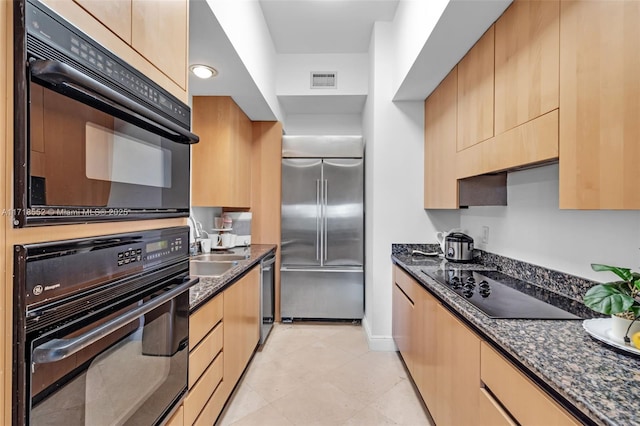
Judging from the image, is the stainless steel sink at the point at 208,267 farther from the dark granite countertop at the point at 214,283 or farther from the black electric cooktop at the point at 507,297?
the black electric cooktop at the point at 507,297

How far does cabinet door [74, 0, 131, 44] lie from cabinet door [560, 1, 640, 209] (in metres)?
1.52

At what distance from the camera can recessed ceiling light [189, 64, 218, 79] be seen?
7.29ft

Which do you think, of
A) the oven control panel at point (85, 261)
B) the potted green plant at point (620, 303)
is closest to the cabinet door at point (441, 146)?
the potted green plant at point (620, 303)

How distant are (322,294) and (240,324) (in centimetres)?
144

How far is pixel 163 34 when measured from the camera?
1146mm

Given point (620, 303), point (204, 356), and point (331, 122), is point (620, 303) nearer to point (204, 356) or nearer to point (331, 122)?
point (204, 356)

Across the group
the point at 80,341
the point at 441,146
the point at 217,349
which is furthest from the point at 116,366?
the point at 441,146

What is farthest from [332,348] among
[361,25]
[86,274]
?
[361,25]

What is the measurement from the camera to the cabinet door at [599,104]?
3.22 ft

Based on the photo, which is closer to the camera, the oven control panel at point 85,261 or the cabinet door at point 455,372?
the oven control panel at point 85,261

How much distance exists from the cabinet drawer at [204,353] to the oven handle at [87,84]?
1019 millimetres

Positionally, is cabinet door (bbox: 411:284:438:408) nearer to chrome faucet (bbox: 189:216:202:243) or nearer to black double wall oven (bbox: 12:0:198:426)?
black double wall oven (bbox: 12:0:198:426)

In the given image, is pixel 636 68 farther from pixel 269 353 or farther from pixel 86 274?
pixel 269 353

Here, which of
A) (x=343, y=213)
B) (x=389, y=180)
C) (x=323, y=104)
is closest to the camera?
(x=389, y=180)
